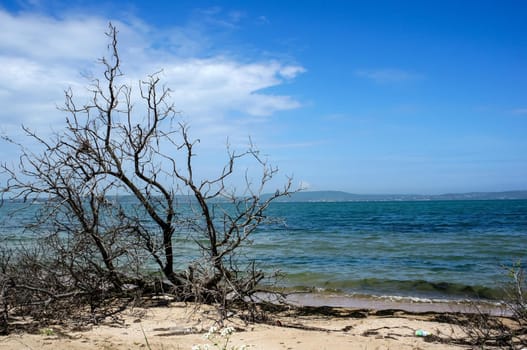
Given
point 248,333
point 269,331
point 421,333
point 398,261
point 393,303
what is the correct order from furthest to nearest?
point 398,261 < point 393,303 < point 421,333 < point 269,331 < point 248,333

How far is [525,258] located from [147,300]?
12550 mm


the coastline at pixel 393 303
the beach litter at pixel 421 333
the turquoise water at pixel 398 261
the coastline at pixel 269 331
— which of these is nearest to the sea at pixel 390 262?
the turquoise water at pixel 398 261

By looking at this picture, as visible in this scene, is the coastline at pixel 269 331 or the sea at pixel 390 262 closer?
the coastline at pixel 269 331

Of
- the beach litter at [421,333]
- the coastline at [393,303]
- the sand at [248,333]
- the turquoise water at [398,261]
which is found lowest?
the coastline at [393,303]

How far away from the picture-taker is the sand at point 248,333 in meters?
5.75

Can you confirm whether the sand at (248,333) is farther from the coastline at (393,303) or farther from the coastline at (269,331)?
the coastline at (393,303)

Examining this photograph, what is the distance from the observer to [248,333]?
6473mm

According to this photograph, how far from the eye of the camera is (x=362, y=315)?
27.8 feet

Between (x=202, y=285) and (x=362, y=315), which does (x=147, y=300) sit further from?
(x=362, y=315)

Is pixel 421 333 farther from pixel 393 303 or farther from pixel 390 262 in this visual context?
pixel 390 262

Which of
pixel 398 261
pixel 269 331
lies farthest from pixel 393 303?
pixel 398 261

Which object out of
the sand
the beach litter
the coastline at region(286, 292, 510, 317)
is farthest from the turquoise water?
the sand

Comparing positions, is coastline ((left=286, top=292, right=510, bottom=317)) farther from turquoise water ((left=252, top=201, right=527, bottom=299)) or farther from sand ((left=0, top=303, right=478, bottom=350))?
sand ((left=0, top=303, right=478, bottom=350))

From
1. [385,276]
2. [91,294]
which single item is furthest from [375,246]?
[91,294]
